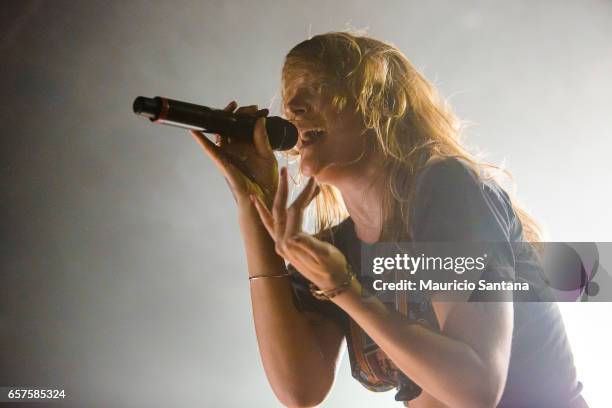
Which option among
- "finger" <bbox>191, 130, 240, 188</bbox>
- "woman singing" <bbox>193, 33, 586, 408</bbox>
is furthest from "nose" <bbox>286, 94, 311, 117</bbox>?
"finger" <bbox>191, 130, 240, 188</bbox>

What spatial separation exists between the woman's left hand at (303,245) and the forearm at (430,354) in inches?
1.5

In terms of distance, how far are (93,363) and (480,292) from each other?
77 centimetres

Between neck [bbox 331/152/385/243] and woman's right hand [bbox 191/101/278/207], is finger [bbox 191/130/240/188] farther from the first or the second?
neck [bbox 331/152/385/243]

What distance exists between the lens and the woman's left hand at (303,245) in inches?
37.7

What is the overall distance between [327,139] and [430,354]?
49cm

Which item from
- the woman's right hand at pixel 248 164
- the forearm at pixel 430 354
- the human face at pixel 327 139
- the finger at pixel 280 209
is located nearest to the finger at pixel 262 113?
the woman's right hand at pixel 248 164

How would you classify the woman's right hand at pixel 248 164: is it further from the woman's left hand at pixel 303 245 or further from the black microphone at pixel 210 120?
the woman's left hand at pixel 303 245

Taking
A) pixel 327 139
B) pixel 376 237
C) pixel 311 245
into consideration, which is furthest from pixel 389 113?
pixel 311 245

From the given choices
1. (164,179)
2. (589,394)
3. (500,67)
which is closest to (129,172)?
(164,179)

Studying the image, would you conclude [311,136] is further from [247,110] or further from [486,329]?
[486,329]

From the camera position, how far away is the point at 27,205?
1.42 metres

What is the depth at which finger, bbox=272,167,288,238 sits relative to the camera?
3.14 ft

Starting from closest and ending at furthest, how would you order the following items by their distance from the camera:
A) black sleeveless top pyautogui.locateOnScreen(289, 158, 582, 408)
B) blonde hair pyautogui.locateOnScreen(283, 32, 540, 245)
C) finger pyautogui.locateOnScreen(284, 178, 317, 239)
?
finger pyautogui.locateOnScreen(284, 178, 317, 239)
black sleeveless top pyautogui.locateOnScreen(289, 158, 582, 408)
blonde hair pyautogui.locateOnScreen(283, 32, 540, 245)

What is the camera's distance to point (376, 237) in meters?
1.30
